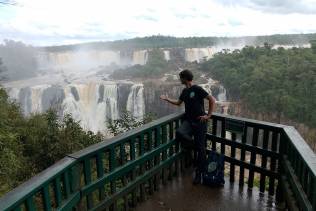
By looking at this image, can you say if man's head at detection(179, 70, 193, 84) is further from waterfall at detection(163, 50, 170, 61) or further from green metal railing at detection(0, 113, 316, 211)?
waterfall at detection(163, 50, 170, 61)

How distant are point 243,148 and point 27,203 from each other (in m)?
2.67

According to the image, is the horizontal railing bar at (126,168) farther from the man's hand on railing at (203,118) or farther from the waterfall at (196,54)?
the waterfall at (196,54)

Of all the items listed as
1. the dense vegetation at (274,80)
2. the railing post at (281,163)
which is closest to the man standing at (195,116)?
the railing post at (281,163)

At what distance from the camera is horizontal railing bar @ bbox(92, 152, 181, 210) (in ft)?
10.3

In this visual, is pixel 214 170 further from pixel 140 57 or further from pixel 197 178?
pixel 140 57

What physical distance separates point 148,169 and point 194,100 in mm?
979

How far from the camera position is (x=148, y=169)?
12.7 feet

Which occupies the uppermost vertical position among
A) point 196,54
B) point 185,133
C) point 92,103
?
point 185,133

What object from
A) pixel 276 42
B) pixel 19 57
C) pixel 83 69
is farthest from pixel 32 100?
pixel 276 42

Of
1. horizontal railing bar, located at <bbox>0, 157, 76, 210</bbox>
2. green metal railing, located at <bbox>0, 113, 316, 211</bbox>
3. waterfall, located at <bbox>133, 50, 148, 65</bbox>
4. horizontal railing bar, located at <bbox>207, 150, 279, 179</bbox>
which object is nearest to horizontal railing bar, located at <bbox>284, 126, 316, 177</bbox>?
green metal railing, located at <bbox>0, 113, 316, 211</bbox>

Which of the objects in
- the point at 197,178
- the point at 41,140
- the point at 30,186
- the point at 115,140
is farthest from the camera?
the point at 41,140

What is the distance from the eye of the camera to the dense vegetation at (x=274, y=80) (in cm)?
3856

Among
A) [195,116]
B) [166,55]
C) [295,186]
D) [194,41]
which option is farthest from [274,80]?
[194,41]

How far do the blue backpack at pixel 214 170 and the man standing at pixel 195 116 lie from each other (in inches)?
2.7
